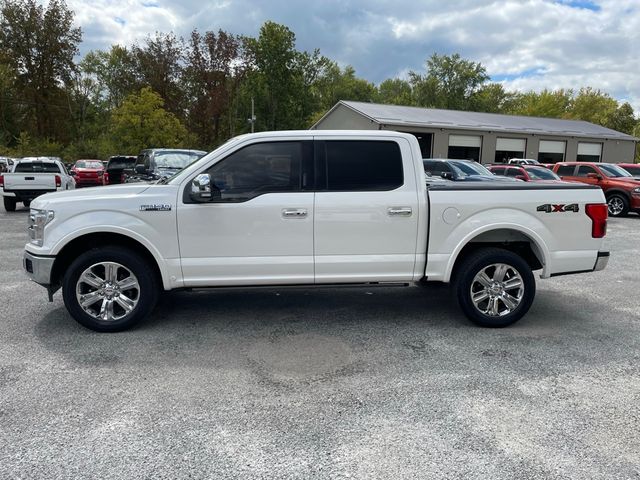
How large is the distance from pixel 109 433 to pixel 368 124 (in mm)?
33316

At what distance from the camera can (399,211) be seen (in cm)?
482

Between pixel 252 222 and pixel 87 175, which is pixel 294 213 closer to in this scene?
pixel 252 222

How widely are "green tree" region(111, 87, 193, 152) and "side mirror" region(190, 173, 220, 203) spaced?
31627mm

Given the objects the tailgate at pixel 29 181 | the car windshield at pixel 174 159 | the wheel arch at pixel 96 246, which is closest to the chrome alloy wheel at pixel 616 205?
the car windshield at pixel 174 159

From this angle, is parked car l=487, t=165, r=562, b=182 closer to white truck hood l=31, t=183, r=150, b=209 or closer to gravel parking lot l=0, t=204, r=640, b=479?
gravel parking lot l=0, t=204, r=640, b=479

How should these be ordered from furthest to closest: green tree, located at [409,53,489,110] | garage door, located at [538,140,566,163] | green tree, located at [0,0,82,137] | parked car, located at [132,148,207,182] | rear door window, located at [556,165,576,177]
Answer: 1. green tree, located at [409,53,489,110]
2. green tree, located at [0,0,82,137]
3. garage door, located at [538,140,566,163]
4. rear door window, located at [556,165,576,177]
5. parked car, located at [132,148,207,182]

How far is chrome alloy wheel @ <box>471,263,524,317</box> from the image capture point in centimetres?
506

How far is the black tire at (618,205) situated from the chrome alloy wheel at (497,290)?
13.9 metres

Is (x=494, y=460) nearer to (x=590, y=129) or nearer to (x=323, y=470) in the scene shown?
(x=323, y=470)

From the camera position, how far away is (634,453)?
2.90m

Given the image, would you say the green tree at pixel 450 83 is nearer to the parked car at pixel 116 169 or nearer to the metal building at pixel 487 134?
the metal building at pixel 487 134

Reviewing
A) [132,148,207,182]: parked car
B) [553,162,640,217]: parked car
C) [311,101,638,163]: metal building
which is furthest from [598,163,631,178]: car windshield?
[311,101,638,163]: metal building

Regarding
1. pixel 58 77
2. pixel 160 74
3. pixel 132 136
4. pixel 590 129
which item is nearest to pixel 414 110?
pixel 590 129

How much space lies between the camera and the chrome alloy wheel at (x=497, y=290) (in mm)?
5059
